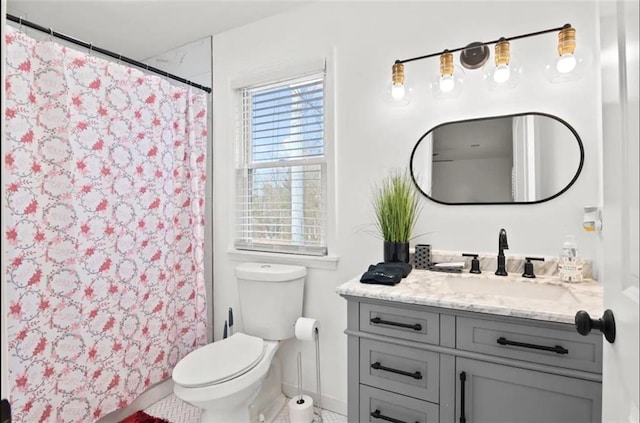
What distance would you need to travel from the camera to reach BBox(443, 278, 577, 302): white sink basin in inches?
56.4

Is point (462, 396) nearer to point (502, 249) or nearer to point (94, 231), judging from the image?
point (502, 249)

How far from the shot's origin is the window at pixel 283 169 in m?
2.16

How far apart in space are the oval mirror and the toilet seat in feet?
4.03

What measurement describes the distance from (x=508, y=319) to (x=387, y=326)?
1.38 feet

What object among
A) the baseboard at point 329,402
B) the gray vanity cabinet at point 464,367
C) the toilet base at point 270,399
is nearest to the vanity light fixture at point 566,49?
the gray vanity cabinet at point 464,367

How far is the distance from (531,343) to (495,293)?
16.2 inches

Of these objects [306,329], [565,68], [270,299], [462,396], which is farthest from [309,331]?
[565,68]

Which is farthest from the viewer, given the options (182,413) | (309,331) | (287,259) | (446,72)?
(287,259)

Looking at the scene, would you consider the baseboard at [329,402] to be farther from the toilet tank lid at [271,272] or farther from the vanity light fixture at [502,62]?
the vanity light fixture at [502,62]

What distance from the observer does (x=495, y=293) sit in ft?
5.00

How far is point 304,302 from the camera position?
7.06ft

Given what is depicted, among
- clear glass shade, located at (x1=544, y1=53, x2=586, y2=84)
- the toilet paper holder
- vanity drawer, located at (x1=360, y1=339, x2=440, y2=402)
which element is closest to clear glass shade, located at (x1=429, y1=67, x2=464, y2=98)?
clear glass shade, located at (x1=544, y1=53, x2=586, y2=84)

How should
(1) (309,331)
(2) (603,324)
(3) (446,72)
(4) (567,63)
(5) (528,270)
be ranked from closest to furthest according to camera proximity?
1. (2) (603,324)
2. (4) (567,63)
3. (5) (528,270)
4. (3) (446,72)
5. (1) (309,331)

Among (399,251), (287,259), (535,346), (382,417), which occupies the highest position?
(399,251)
